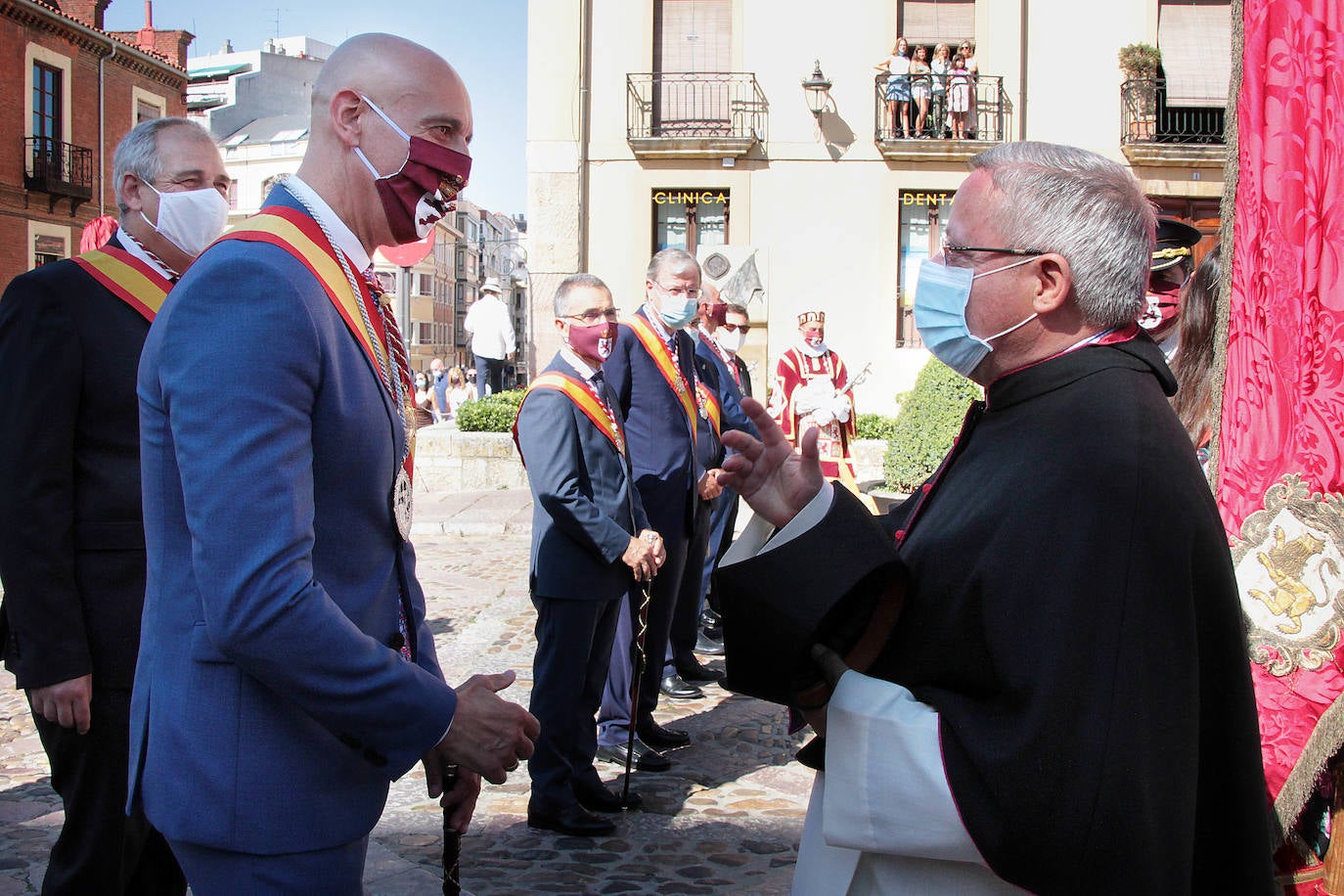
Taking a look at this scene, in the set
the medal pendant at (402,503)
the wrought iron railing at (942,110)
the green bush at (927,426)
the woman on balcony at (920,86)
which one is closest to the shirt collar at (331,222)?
the medal pendant at (402,503)

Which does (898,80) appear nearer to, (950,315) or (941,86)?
(941,86)

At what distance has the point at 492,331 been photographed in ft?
57.4

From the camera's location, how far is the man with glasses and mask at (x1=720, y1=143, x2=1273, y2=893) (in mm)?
1645

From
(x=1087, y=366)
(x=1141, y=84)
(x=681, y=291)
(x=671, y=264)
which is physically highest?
(x=1141, y=84)

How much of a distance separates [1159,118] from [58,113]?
87.8 ft

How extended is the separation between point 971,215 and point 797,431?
9.23m

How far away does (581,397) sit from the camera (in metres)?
4.81

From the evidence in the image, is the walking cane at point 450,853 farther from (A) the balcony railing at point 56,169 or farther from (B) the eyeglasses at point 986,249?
(A) the balcony railing at point 56,169

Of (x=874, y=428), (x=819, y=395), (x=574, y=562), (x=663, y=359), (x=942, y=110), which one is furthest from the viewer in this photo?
(x=942, y=110)

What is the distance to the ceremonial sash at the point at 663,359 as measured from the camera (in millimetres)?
5842

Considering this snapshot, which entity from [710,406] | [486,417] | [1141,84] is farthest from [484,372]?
[1141,84]

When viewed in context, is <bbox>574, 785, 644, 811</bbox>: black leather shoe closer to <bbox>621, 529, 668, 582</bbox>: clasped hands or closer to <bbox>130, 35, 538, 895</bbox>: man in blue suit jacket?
<bbox>621, 529, 668, 582</bbox>: clasped hands

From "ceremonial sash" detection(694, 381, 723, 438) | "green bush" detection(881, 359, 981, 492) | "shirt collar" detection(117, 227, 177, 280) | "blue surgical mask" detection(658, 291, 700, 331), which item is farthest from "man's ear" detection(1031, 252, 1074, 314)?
"green bush" detection(881, 359, 981, 492)

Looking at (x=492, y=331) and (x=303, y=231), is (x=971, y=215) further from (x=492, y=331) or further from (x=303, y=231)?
(x=492, y=331)
